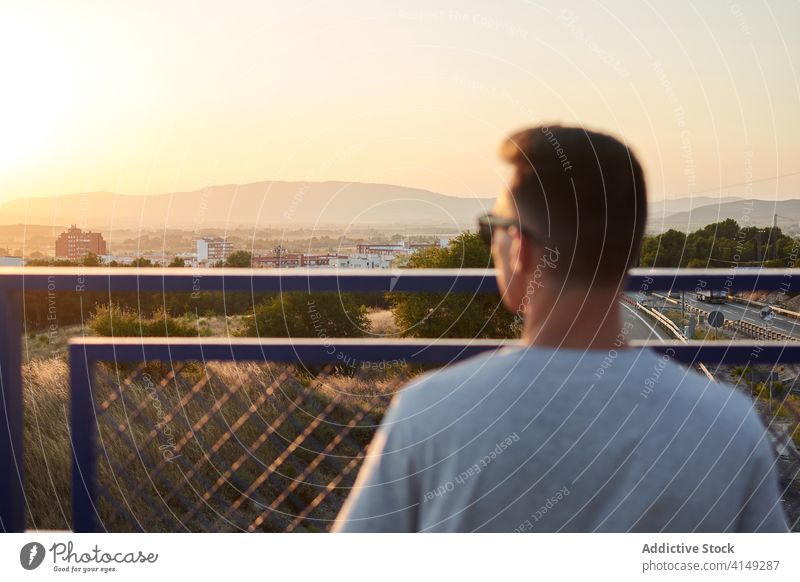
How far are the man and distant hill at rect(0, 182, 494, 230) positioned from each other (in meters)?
1.53

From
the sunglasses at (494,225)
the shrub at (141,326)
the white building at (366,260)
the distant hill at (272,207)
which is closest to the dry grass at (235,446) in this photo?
the shrub at (141,326)

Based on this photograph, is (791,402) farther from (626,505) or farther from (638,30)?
(626,505)

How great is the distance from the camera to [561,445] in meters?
0.90

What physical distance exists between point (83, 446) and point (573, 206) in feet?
4.93

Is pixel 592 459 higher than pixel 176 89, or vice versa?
pixel 176 89

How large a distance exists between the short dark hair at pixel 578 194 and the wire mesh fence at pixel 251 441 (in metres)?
2.12

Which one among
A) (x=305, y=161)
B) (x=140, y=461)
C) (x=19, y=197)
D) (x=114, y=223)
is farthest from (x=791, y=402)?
(x=19, y=197)

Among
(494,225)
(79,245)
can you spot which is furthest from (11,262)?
(494,225)

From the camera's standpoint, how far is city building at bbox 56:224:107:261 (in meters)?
2.94

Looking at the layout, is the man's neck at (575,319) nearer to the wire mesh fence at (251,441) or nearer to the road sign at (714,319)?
the road sign at (714,319)

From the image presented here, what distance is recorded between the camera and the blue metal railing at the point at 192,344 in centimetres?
193

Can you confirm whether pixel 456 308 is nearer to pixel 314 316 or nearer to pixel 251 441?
pixel 314 316

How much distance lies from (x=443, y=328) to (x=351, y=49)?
4.87m

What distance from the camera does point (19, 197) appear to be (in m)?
3.12
